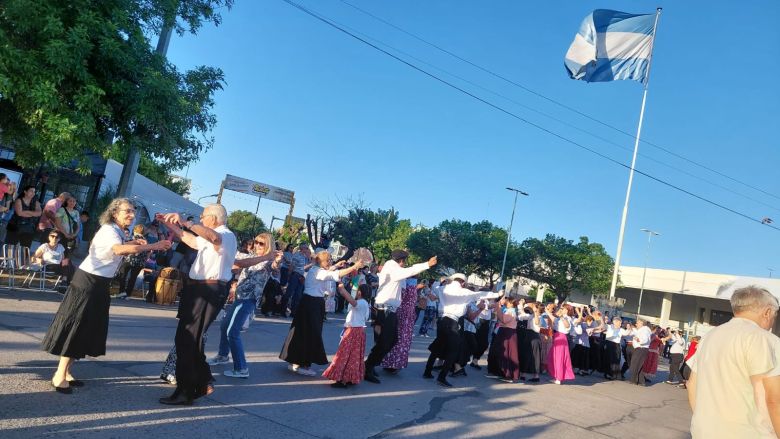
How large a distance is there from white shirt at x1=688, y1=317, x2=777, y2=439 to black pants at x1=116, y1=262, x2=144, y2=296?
11.7 meters

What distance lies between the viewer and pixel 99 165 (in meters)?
16.1

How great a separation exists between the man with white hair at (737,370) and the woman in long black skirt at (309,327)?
4.62 metres

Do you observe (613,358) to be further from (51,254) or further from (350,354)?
(51,254)

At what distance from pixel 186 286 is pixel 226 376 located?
1768 millimetres

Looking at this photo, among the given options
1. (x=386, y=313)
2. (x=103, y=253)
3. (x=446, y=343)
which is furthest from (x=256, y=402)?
(x=446, y=343)

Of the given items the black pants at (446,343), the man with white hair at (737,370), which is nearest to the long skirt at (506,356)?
the black pants at (446,343)

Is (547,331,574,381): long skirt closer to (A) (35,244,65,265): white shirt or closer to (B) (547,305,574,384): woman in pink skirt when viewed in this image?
(B) (547,305,574,384): woman in pink skirt

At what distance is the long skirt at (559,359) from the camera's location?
492 inches

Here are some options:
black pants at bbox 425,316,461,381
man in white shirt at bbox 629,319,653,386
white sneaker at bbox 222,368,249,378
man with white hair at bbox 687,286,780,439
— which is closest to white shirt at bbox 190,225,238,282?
white sneaker at bbox 222,368,249,378

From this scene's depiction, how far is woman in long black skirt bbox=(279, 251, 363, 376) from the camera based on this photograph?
7.45 metres

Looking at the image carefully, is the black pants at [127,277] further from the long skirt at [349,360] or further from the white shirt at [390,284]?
the long skirt at [349,360]

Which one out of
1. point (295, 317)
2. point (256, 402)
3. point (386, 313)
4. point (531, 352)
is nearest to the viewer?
point (256, 402)

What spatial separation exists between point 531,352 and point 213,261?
8.30 meters

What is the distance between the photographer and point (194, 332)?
5301 millimetres
